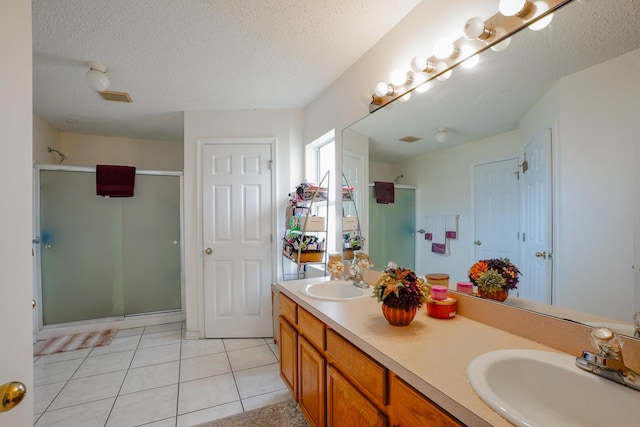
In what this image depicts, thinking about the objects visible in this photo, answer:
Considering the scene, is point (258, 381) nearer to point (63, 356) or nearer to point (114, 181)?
point (63, 356)

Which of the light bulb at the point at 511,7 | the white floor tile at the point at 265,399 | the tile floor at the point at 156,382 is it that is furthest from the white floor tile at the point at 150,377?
the light bulb at the point at 511,7

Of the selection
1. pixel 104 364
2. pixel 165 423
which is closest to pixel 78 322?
pixel 104 364

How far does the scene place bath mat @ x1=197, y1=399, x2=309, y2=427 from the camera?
1670mm

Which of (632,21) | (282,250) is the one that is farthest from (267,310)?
(632,21)

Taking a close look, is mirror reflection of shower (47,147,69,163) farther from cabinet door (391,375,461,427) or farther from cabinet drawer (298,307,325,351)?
cabinet door (391,375,461,427)

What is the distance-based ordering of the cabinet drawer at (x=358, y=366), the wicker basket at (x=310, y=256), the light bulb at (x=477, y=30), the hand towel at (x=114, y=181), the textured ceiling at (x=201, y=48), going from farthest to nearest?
the hand towel at (x=114, y=181) → the wicker basket at (x=310, y=256) → the textured ceiling at (x=201, y=48) → the light bulb at (x=477, y=30) → the cabinet drawer at (x=358, y=366)

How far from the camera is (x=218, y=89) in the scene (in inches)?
96.7

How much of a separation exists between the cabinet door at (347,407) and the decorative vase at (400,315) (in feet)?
0.96

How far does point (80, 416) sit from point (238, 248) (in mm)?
1585

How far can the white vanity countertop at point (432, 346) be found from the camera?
2.28 ft

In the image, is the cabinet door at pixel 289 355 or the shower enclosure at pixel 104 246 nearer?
the cabinet door at pixel 289 355

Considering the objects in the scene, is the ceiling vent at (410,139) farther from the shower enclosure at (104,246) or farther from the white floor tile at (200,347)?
the shower enclosure at (104,246)

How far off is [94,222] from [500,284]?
3819mm

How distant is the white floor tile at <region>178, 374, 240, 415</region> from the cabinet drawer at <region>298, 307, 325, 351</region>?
0.85 metres
